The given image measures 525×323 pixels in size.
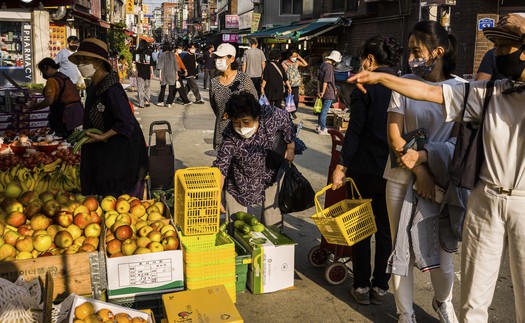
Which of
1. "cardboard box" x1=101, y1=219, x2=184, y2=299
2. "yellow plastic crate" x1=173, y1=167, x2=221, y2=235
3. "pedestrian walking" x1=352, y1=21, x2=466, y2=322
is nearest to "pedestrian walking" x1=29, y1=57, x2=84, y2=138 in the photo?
"yellow plastic crate" x1=173, y1=167, x2=221, y2=235

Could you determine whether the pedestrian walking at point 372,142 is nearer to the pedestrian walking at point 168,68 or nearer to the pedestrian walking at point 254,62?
the pedestrian walking at point 254,62

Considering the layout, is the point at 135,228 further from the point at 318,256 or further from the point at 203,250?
the point at 318,256

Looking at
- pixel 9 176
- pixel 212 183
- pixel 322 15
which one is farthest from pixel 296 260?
pixel 322 15

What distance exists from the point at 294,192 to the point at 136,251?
1528 mm

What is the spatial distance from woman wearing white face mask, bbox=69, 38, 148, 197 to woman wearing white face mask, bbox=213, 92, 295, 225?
859 mm

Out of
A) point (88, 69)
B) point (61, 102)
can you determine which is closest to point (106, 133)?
point (88, 69)

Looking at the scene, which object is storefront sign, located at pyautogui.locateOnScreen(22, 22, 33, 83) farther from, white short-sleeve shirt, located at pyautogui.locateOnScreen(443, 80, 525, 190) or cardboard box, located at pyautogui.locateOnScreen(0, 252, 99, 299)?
white short-sleeve shirt, located at pyautogui.locateOnScreen(443, 80, 525, 190)

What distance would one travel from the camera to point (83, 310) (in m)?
3.30

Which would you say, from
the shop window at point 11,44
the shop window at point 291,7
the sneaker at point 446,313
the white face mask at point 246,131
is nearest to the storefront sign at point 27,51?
the shop window at point 11,44

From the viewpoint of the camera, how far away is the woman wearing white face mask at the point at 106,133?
482 cm

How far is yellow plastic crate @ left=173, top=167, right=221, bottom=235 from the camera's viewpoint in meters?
4.10

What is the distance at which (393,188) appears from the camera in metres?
3.74

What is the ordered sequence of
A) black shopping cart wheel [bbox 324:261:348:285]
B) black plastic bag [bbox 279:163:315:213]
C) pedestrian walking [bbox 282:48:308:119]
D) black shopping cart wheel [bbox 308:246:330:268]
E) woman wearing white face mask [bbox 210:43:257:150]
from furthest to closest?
pedestrian walking [bbox 282:48:308:119], woman wearing white face mask [bbox 210:43:257:150], black shopping cart wheel [bbox 308:246:330:268], black shopping cart wheel [bbox 324:261:348:285], black plastic bag [bbox 279:163:315:213]

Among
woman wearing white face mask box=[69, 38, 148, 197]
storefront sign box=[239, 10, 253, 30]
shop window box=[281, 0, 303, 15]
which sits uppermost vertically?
storefront sign box=[239, 10, 253, 30]
